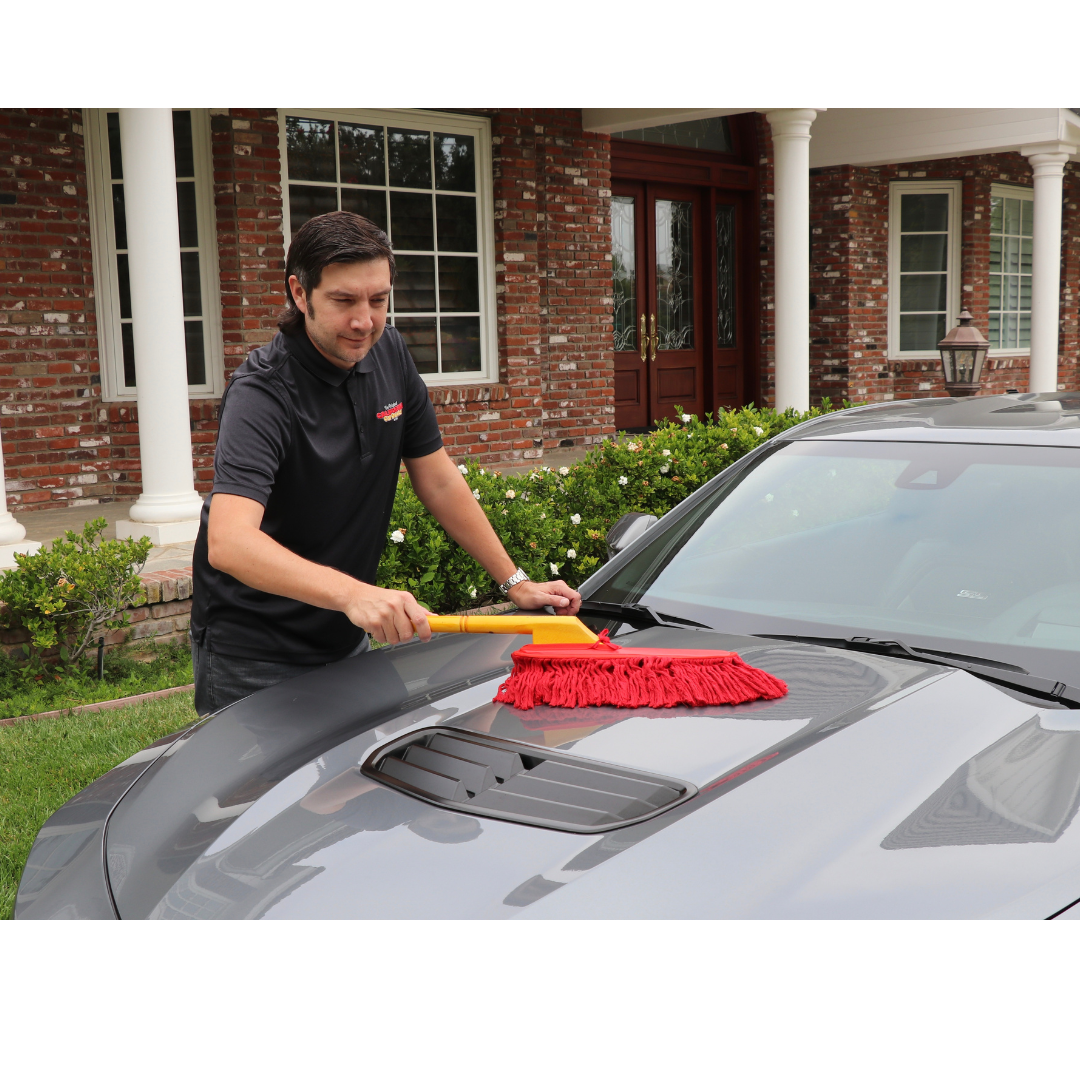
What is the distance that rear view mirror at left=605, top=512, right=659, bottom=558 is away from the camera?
122 inches

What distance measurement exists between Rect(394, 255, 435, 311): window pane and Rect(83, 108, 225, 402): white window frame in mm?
1710

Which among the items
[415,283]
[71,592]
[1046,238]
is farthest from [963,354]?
[71,592]

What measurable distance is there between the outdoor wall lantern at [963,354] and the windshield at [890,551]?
812 cm

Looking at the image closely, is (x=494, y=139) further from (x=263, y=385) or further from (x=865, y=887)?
(x=865, y=887)

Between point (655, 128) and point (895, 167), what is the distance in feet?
13.3

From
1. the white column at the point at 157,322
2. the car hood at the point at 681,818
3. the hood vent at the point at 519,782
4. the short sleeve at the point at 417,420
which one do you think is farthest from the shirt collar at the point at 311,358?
the white column at the point at 157,322

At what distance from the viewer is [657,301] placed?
12719 millimetres

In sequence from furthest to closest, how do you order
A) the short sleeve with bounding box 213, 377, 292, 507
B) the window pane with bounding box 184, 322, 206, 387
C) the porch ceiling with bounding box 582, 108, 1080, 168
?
the porch ceiling with bounding box 582, 108, 1080, 168 < the window pane with bounding box 184, 322, 206, 387 < the short sleeve with bounding box 213, 377, 292, 507

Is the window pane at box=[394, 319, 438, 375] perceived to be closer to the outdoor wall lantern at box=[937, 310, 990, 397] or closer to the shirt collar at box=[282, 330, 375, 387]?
the outdoor wall lantern at box=[937, 310, 990, 397]

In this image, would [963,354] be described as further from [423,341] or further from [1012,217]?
[1012,217]

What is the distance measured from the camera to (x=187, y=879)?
179 cm

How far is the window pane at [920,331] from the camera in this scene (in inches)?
596

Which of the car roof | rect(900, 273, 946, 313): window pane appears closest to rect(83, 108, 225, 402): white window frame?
the car roof

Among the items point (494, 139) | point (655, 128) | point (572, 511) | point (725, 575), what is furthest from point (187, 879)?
point (655, 128)
